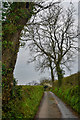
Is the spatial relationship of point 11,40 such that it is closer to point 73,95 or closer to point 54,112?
point 54,112

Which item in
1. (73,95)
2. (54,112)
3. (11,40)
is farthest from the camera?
(73,95)

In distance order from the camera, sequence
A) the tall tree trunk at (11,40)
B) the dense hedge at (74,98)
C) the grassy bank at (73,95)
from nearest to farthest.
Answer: the tall tree trunk at (11,40) < the dense hedge at (74,98) < the grassy bank at (73,95)

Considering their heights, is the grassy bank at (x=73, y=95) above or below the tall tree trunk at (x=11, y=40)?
below

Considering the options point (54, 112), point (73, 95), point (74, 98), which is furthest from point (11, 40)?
point (73, 95)

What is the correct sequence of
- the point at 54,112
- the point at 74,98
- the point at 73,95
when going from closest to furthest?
the point at 54,112, the point at 74,98, the point at 73,95

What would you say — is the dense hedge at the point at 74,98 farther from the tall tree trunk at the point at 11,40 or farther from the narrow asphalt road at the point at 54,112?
the tall tree trunk at the point at 11,40

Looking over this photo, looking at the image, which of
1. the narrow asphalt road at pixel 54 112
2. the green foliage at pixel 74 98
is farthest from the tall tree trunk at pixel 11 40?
the green foliage at pixel 74 98

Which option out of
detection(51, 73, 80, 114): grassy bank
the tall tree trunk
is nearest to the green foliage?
detection(51, 73, 80, 114): grassy bank

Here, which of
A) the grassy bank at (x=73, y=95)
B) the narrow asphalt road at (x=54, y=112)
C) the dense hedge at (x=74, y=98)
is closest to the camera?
the narrow asphalt road at (x=54, y=112)

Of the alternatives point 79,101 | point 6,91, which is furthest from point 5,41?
point 79,101

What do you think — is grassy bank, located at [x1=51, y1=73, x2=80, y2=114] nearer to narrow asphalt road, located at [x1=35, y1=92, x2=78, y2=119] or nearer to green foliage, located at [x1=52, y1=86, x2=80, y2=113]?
green foliage, located at [x1=52, y1=86, x2=80, y2=113]

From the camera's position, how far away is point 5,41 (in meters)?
4.54

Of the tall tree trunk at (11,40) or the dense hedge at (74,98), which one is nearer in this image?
the tall tree trunk at (11,40)

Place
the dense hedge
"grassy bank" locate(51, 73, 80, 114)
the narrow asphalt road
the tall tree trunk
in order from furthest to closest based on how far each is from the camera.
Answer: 1. "grassy bank" locate(51, 73, 80, 114)
2. the dense hedge
3. the narrow asphalt road
4. the tall tree trunk
